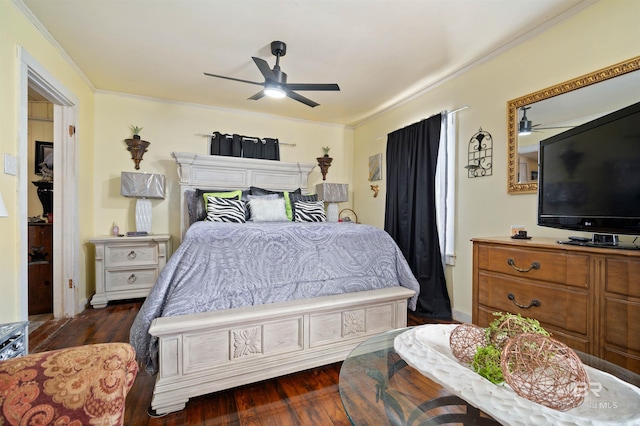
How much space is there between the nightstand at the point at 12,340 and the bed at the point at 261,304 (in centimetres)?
45

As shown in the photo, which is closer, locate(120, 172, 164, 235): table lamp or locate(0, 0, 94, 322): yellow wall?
locate(0, 0, 94, 322): yellow wall

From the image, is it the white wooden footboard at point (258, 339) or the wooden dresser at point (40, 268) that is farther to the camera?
the wooden dresser at point (40, 268)

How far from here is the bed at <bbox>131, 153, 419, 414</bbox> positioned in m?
1.54

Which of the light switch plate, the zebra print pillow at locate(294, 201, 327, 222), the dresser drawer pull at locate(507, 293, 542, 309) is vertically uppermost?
the light switch plate

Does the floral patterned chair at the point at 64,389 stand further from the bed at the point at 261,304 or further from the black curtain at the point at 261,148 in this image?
the black curtain at the point at 261,148

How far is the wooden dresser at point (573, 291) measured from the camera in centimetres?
128

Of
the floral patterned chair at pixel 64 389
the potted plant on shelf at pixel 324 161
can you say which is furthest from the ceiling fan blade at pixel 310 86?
the floral patterned chair at pixel 64 389

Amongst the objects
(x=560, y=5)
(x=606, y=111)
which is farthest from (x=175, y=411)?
(x=560, y=5)

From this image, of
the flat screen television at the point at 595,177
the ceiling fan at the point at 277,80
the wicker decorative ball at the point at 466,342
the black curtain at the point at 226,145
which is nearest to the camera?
the wicker decorative ball at the point at 466,342

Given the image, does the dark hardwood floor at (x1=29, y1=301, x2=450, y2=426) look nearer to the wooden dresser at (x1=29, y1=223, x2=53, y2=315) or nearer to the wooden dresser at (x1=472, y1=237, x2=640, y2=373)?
the wooden dresser at (x1=29, y1=223, x2=53, y2=315)

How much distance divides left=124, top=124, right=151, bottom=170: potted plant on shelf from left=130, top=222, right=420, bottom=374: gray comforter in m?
2.18

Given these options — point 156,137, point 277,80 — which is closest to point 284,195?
A: point 277,80

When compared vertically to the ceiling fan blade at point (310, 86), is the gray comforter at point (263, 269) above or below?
below

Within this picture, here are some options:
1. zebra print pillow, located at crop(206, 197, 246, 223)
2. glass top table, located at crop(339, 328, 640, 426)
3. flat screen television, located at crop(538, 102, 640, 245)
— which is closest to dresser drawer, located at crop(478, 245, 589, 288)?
flat screen television, located at crop(538, 102, 640, 245)
